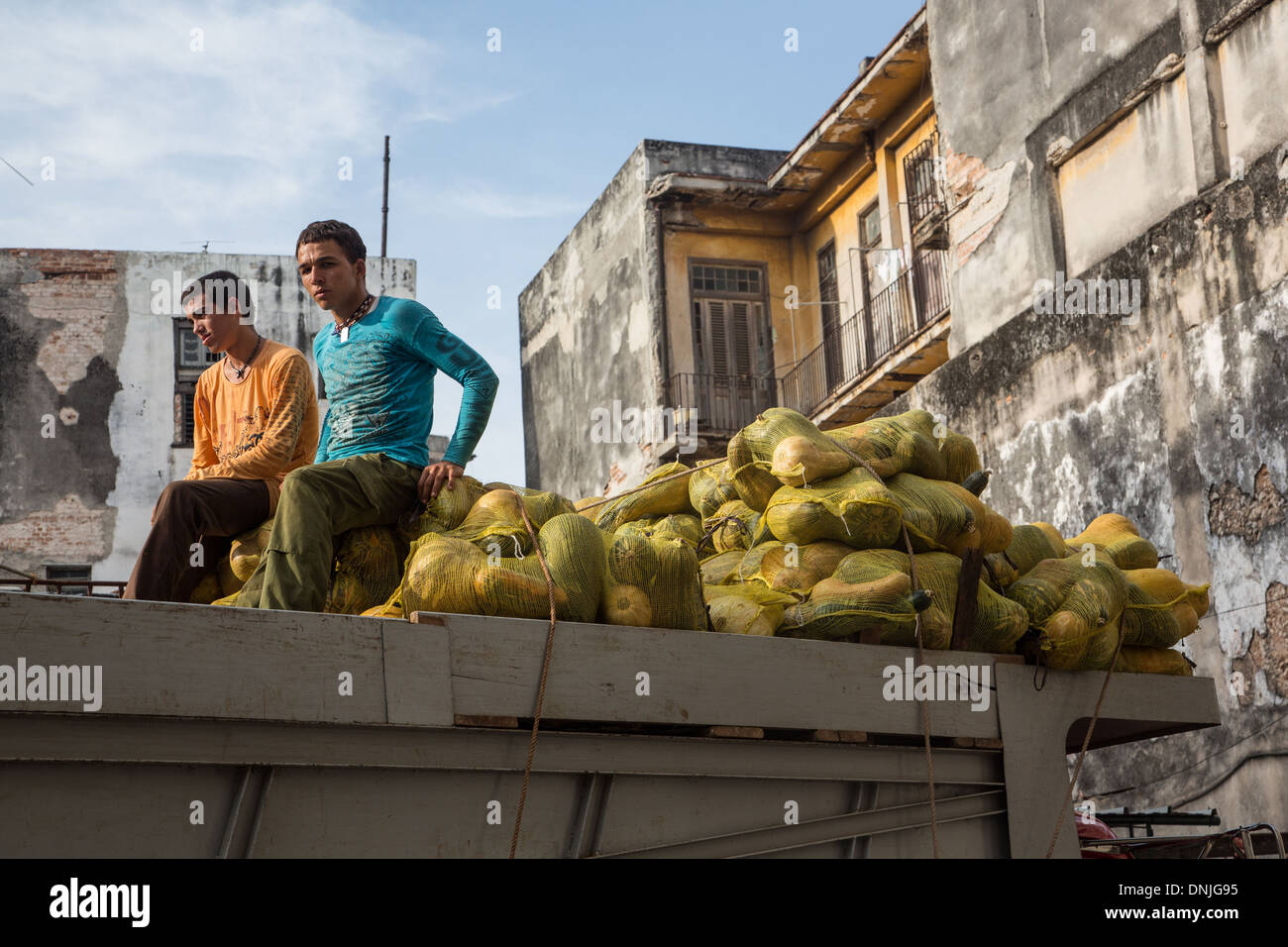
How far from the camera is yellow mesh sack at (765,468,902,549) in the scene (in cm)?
498

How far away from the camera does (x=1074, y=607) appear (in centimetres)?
509

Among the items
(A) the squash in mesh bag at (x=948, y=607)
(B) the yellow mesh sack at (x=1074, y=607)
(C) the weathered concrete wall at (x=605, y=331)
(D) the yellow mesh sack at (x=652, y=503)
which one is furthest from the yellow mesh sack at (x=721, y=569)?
(C) the weathered concrete wall at (x=605, y=331)

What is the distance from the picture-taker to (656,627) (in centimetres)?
423

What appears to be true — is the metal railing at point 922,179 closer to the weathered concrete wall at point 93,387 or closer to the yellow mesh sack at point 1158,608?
the weathered concrete wall at point 93,387

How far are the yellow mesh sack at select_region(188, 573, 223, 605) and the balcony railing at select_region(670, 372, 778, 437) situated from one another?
48.2 ft

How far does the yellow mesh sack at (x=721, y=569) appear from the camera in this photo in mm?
5281

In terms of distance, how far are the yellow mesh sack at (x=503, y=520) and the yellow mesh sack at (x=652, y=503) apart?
93 cm

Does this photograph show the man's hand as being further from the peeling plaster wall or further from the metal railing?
the peeling plaster wall

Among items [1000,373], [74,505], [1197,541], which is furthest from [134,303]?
[1197,541]

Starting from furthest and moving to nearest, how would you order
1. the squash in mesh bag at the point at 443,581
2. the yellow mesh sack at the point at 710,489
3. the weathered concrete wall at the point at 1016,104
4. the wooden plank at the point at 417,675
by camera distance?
the weathered concrete wall at the point at 1016,104 < the yellow mesh sack at the point at 710,489 < the squash in mesh bag at the point at 443,581 < the wooden plank at the point at 417,675

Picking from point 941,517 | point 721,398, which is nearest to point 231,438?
point 941,517
